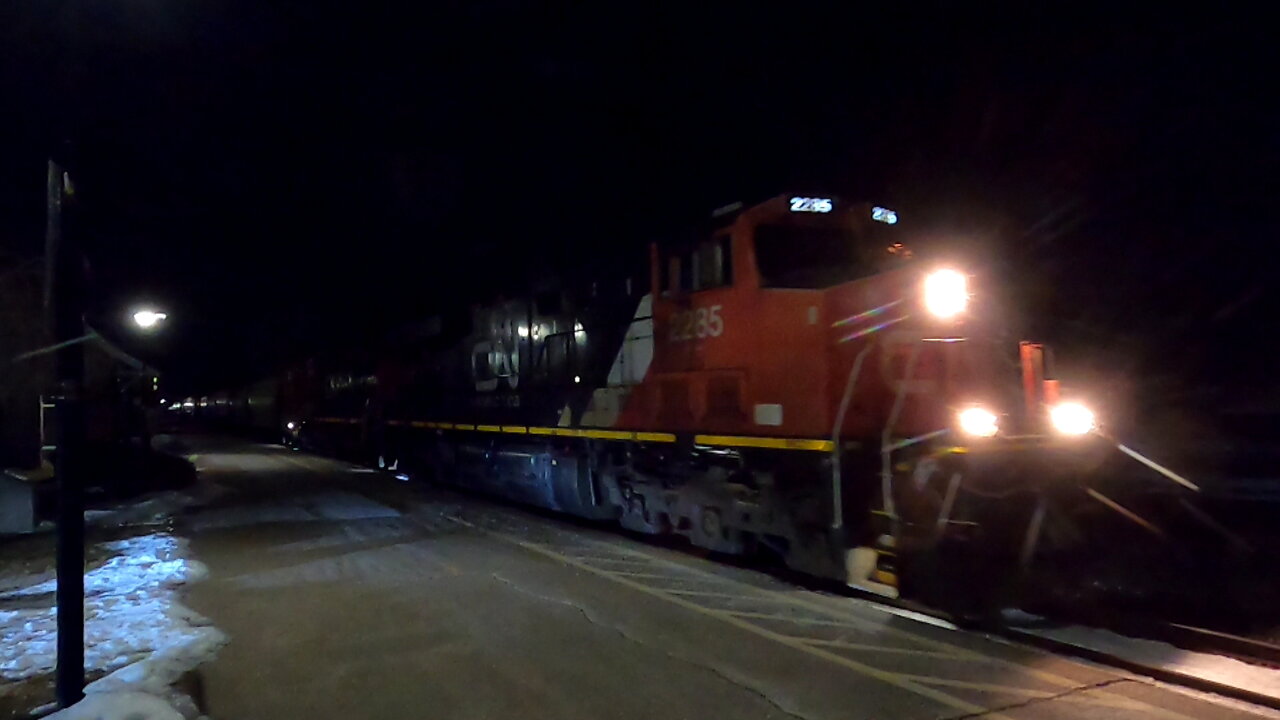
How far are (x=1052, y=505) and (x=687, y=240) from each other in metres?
4.73

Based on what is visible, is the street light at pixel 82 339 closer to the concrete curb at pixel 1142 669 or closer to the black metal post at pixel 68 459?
the black metal post at pixel 68 459

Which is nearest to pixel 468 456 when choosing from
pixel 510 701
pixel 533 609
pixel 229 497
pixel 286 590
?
pixel 229 497

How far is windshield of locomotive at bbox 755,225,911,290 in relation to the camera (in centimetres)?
906

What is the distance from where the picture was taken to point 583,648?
664 cm

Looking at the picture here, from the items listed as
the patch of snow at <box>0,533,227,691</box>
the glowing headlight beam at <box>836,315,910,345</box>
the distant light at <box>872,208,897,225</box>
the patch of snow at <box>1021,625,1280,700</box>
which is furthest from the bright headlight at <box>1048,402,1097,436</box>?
the patch of snow at <box>0,533,227,691</box>

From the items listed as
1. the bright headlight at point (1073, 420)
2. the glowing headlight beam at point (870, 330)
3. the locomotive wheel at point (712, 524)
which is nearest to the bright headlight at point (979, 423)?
the bright headlight at point (1073, 420)

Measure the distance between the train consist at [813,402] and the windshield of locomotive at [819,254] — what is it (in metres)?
0.02

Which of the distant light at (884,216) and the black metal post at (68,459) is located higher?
the distant light at (884,216)

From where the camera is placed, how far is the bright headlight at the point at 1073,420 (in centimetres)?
790

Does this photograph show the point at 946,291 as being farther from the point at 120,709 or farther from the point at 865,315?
the point at 120,709

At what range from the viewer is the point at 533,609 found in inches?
309

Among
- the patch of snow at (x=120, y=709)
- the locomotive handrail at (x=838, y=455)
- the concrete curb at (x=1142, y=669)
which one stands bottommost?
the concrete curb at (x=1142, y=669)

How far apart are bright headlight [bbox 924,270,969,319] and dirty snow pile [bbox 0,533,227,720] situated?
21.5 feet

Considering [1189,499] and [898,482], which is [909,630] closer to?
[898,482]
